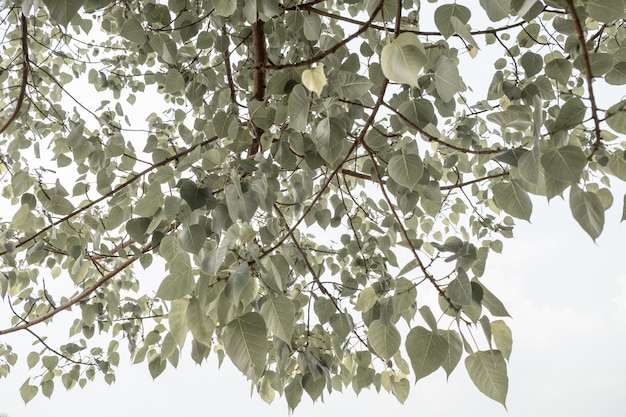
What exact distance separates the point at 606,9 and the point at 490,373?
18.6 inches

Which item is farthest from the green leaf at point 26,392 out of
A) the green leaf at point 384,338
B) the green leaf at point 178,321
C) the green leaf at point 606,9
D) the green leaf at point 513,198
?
the green leaf at point 606,9

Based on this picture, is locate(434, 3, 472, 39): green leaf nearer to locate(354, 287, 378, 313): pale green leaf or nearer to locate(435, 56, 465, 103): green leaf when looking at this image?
locate(435, 56, 465, 103): green leaf

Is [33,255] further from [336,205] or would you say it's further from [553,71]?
[553,71]

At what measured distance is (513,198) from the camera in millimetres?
691

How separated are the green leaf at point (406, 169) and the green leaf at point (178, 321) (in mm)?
352

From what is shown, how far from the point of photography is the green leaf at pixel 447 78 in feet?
2.02

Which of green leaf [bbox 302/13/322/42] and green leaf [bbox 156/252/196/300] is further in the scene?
green leaf [bbox 302/13/322/42]

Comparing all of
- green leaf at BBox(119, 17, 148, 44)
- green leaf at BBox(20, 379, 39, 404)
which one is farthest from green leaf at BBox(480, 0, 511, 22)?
green leaf at BBox(20, 379, 39, 404)

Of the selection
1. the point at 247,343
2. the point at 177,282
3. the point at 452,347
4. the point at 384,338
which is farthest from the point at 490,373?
the point at 177,282

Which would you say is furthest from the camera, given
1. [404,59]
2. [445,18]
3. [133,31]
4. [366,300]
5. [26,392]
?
[26,392]

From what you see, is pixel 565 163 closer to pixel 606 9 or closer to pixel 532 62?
pixel 606 9

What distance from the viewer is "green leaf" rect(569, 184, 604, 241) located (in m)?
0.51

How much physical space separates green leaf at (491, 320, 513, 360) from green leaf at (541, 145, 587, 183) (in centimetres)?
21

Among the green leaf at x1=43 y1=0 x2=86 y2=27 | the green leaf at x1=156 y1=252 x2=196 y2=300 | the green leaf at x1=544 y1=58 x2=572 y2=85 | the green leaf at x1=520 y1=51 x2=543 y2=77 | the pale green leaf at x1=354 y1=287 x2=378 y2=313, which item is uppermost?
the green leaf at x1=544 y1=58 x2=572 y2=85
